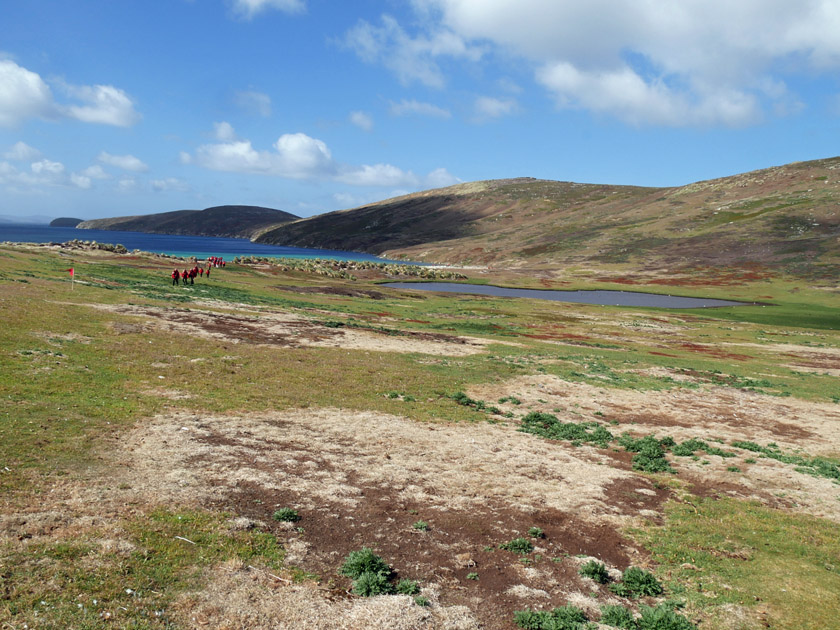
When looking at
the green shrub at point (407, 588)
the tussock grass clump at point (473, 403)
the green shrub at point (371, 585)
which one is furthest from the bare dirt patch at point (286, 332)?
the green shrub at point (407, 588)

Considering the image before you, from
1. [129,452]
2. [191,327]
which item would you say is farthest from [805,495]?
[191,327]

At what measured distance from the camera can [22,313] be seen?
35438 mm

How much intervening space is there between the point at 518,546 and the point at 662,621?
169 inches

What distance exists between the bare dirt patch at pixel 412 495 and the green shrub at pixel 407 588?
0.41 meters

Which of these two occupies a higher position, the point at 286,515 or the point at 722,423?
the point at 286,515

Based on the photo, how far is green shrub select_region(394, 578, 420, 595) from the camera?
482 inches

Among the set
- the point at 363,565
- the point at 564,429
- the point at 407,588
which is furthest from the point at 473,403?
the point at 407,588

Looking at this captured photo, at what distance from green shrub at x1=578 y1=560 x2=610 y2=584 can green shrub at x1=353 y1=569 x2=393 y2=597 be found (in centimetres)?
562

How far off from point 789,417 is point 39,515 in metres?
40.9

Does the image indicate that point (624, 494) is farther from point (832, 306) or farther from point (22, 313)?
point (832, 306)

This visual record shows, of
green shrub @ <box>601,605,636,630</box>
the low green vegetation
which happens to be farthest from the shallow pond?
green shrub @ <box>601,605,636,630</box>

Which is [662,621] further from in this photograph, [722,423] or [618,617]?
[722,423]

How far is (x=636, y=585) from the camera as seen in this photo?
13.4 metres

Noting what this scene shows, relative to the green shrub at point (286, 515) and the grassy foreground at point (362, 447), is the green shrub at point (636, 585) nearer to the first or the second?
the grassy foreground at point (362, 447)
